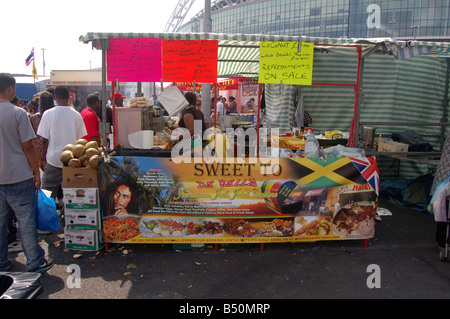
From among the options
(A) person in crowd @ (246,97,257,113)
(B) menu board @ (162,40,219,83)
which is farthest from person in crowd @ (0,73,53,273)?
(A) person in crowd @ (246,97,257,113)

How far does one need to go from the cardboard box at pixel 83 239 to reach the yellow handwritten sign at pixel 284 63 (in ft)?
10.4

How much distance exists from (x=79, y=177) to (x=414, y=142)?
642cm

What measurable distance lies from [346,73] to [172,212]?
232 inches

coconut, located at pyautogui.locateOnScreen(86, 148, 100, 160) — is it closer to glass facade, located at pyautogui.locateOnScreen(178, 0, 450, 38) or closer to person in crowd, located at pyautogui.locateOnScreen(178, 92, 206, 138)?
person in crowd, located at pyautogui.locateOnScreen(178, 92, 206, 138)

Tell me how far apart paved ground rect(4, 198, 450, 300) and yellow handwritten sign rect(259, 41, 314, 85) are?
2.45 metres

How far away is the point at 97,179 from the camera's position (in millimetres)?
4527

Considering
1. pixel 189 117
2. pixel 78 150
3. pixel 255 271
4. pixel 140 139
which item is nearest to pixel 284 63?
pixel 189 117

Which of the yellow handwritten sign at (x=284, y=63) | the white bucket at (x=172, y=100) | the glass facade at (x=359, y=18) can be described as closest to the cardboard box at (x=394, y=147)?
the yellow handwritten sign at (x=284, y=63)

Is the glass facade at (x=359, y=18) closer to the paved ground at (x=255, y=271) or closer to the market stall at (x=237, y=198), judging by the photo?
the market stall at (x=237, y=198)

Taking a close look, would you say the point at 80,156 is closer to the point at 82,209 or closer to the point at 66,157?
the point at 66,157

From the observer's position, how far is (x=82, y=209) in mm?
4520

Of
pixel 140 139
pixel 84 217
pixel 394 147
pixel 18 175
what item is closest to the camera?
pixel 18 175

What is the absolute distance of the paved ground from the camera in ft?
12.2
